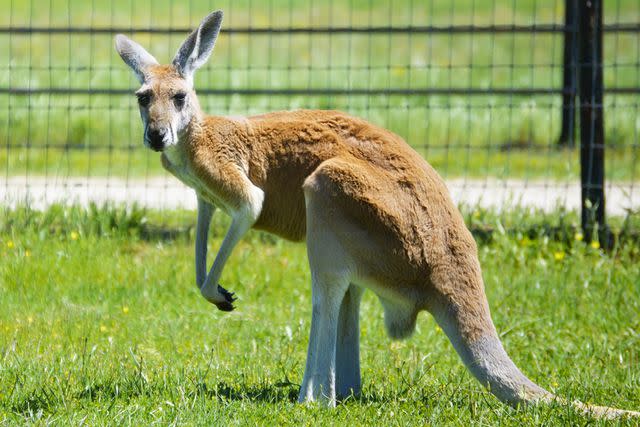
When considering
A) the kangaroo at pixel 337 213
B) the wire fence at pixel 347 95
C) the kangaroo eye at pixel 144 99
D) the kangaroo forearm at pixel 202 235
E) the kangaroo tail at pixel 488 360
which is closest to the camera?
the kangaroo tail at pixel 488 360

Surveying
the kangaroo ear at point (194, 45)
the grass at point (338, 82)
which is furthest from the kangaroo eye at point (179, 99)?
the grass at point (338, 82)

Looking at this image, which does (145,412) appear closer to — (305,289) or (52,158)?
(305,289)

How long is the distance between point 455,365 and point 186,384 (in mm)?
1622

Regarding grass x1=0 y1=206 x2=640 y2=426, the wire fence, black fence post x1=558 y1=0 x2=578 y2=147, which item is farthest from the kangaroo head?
black fence post x1=558 y1=0 x2=578 y2=147

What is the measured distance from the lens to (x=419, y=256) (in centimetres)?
484

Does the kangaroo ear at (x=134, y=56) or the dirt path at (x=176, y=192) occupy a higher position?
the kangaroo ear at (x=134, y=56)

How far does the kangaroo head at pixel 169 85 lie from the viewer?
4.98 metres

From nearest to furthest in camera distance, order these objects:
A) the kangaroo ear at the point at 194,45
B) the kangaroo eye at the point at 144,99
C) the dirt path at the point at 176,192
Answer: the kangaroo eye at the point at 144,99
the kangaroo ear at the point at 194,45
the dirt path at the point at 176,192

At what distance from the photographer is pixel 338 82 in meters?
15.8

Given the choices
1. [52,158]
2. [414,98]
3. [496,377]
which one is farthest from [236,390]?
[414,98]

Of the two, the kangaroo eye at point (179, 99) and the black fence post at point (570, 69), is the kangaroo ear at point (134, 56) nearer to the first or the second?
the kangaroo eye at point (179, 99)

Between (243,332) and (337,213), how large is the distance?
1.86m

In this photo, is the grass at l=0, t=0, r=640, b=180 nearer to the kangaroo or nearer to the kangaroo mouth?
the kangaroo

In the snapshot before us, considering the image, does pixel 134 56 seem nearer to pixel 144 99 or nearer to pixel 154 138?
pixel 144 99
